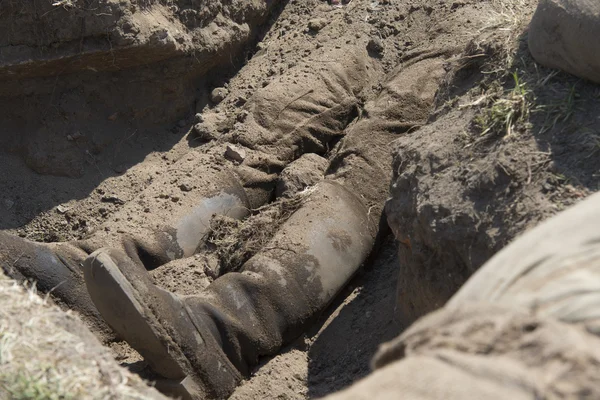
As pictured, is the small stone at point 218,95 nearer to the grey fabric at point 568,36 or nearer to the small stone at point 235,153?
the small stone at point 235,153

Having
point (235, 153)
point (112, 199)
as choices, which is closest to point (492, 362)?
point (235, 153)

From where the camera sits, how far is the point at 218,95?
4.79 meters

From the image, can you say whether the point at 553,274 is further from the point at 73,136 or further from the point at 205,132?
the point at 73,136

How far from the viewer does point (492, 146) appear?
9.58 feet

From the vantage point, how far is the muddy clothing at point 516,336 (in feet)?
4.54

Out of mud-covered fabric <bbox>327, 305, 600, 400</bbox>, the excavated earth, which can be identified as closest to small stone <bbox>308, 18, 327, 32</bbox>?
the excavated earth

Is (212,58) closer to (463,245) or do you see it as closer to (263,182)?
(263,182)

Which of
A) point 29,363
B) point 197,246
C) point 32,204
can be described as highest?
point 29,363

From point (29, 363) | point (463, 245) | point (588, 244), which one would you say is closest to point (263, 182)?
point (463, 245)

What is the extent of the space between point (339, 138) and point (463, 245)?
70.1 inches

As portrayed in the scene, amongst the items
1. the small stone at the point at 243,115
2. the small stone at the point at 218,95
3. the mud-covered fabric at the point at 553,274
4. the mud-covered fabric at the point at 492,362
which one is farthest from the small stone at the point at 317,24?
the mud-covered fabric at the point at 492,362

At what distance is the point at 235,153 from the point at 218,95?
70 centimetres

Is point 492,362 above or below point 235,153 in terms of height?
above

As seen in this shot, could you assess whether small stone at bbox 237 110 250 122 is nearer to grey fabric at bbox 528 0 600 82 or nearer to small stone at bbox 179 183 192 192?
small stone at bbox 179 183 192 192
